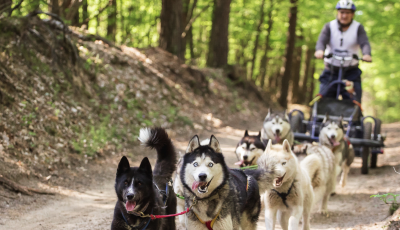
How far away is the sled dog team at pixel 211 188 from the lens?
3.65m

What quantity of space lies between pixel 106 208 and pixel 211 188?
278 centimetres

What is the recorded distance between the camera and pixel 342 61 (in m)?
8.85

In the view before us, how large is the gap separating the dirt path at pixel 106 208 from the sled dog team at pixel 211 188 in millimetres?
719

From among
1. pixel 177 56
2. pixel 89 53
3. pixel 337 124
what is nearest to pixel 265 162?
pixel 337 124

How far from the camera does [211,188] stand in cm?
370

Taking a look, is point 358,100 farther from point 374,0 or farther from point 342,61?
point 374,0

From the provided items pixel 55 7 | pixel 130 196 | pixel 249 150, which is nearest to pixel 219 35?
pixel 55 7

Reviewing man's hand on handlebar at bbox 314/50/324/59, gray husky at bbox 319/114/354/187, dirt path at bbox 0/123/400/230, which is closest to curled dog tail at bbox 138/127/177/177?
dirt path at bbox 0/123/400/230

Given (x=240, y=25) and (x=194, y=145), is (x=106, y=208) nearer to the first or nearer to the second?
(x=194, y=145)

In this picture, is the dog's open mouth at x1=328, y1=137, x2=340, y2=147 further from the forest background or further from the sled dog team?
the forest background

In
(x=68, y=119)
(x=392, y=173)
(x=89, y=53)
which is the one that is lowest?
(x=392, y=173)

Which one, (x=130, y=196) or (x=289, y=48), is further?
(x=289, y=48)

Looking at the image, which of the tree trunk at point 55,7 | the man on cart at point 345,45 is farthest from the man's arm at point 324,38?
the tree trunk at point 55,7

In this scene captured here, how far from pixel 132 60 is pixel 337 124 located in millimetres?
8325
